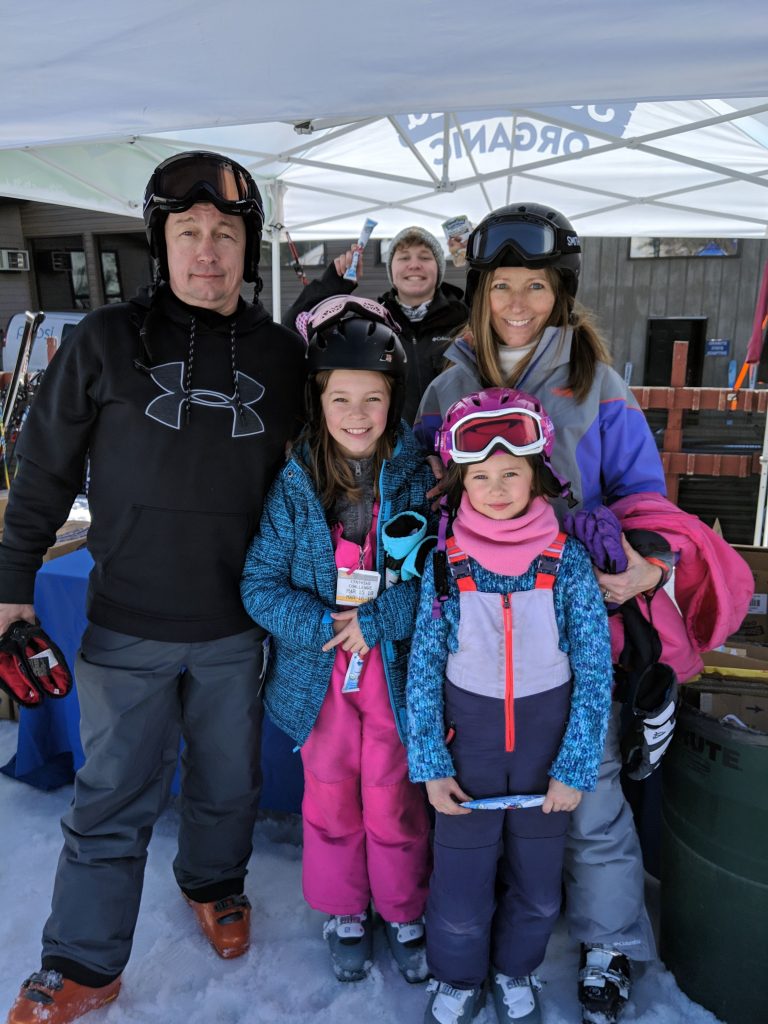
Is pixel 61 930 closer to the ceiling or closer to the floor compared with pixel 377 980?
closer to the ceiling

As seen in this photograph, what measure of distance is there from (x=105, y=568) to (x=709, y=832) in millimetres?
1824

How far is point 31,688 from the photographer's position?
2.09 meters

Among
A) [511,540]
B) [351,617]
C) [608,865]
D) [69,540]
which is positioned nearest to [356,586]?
[351,617]

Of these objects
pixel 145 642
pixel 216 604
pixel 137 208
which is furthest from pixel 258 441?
pixel 137 208

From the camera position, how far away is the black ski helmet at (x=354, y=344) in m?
1.99

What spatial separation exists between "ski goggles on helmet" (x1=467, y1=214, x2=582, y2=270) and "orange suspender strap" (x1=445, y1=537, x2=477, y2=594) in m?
0.87

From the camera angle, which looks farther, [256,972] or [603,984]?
[256,972]

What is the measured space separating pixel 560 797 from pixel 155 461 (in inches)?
55.7

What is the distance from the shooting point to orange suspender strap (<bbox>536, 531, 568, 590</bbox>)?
186 cm

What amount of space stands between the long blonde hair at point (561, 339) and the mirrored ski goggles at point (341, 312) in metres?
0.28

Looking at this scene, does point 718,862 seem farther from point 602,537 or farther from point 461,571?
point 461,571

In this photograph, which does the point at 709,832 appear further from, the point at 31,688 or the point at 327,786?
the point at 31,688

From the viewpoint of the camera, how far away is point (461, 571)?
1.89 meters

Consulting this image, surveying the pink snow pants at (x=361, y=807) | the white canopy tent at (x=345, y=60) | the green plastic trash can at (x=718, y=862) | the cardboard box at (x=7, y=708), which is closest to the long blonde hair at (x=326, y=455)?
the pink snow pants at (x=361, y=807)
